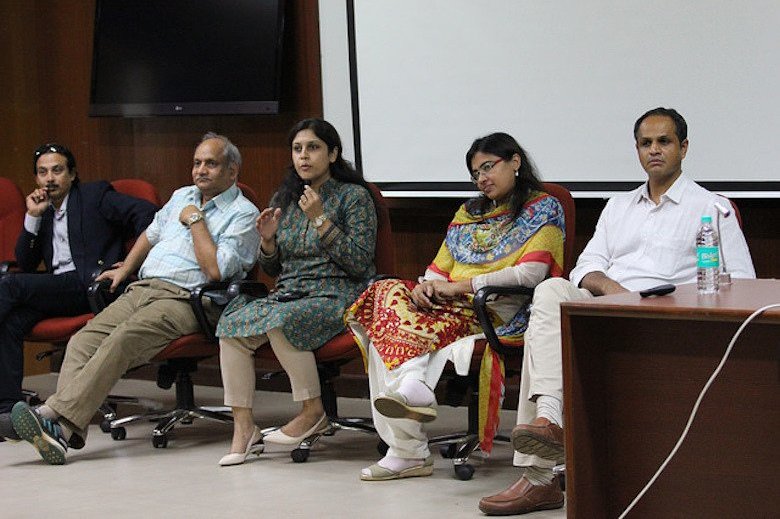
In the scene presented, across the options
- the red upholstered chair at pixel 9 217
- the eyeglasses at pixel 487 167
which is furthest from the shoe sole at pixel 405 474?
the red upholstered chair at pixel 9 217

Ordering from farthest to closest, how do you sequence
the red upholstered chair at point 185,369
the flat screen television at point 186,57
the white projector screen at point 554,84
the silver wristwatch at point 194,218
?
the flat screen television at point 186,57 < the silver wristwatch at point 194,218 < the red upholstered chair at point 185,369 < the white projector screen at point 554,84

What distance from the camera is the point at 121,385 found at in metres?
6.62

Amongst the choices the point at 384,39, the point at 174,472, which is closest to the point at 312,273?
the point at 174,472

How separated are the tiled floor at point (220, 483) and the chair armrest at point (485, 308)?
457mm

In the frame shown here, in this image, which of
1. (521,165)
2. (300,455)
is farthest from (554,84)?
(300,455)

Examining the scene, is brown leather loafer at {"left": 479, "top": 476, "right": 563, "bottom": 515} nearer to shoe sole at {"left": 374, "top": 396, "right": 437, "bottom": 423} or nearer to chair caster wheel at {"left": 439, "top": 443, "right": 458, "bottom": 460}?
shoe sole at {"left": 374, "top": 396, "right": 437, "bottom": 423}

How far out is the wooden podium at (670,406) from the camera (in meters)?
2.91

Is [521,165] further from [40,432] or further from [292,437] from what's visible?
[40,432]

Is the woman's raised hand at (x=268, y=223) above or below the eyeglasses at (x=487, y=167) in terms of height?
below

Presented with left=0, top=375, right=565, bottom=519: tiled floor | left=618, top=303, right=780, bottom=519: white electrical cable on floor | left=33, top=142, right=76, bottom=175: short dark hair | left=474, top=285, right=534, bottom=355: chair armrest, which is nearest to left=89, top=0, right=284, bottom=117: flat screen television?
left=33, top=142, right=76, bottom=175: short dark hair

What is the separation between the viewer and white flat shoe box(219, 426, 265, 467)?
4648mm

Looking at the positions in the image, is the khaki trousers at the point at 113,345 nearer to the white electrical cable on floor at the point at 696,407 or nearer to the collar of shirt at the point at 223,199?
the collar of shirt at the point at 223,199

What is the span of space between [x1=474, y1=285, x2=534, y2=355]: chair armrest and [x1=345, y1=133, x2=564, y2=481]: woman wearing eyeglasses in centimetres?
4

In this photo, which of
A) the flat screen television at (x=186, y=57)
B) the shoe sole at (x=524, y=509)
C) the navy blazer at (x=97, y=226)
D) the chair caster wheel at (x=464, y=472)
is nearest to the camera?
the shoe sole at (x=524, y=509)
